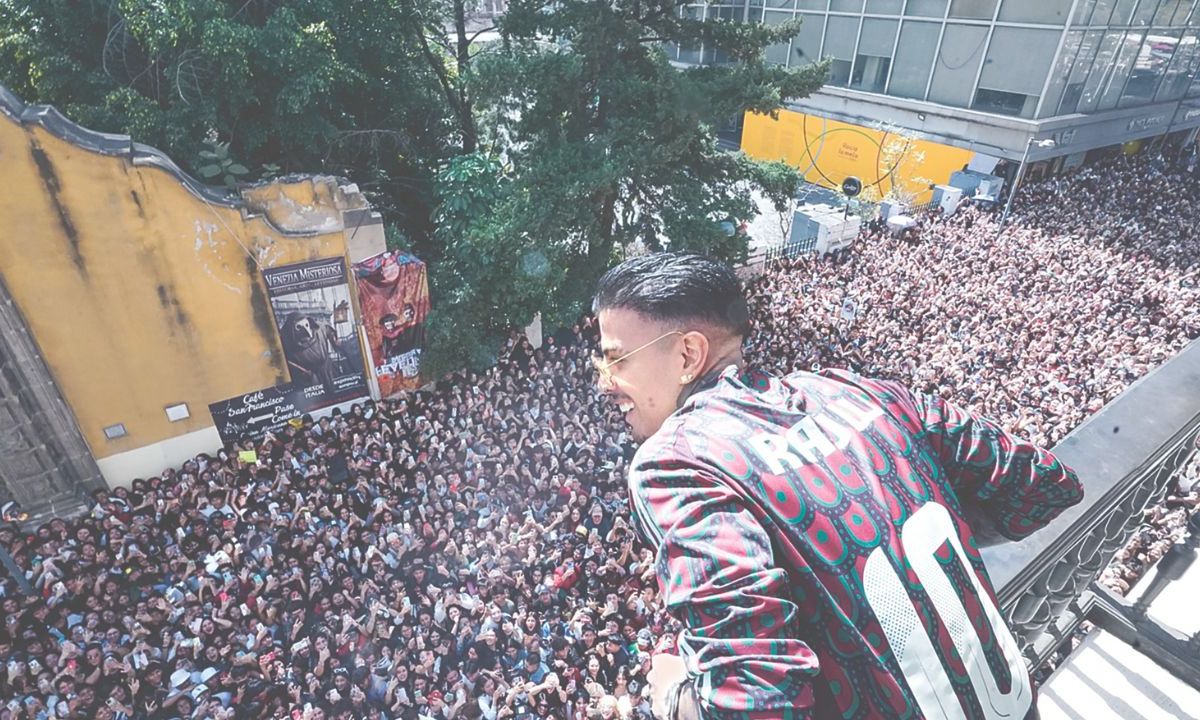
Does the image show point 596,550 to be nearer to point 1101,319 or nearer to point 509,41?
point 509,41

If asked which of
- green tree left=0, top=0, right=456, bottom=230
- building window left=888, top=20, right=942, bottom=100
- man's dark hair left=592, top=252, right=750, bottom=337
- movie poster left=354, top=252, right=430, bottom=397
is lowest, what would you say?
movie poster left=354, top=252, right=430, bottom=397

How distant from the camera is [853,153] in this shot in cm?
2414

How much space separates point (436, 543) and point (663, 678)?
297 inches

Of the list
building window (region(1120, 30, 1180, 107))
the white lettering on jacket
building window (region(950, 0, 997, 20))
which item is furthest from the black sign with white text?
→ building window (region(1120, 30, 1180, 107))

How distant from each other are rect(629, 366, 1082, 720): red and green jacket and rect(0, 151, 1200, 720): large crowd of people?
509 cm

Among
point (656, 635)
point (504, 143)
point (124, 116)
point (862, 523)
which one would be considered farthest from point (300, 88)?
point (862, 523)

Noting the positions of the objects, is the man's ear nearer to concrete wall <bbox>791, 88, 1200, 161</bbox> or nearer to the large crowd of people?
the large crowd of people

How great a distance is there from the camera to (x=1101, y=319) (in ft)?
42.7

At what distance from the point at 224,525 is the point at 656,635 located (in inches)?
230

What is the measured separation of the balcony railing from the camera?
5.32 feet

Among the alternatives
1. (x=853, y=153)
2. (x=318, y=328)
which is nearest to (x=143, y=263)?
(x=318, y=328)

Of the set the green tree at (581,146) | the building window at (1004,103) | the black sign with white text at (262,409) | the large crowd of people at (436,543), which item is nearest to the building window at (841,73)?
the building window at (1004,103)

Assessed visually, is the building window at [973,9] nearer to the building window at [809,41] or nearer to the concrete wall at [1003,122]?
the concrete wall at [1003,122]

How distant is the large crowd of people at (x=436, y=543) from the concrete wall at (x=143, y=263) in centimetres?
126
